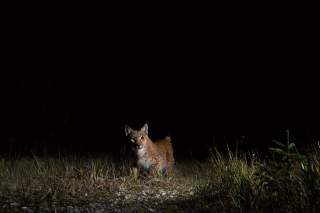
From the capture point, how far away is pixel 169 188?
941 cm

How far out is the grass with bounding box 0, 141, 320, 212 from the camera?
6539mm

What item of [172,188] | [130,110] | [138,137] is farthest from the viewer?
[130,110]

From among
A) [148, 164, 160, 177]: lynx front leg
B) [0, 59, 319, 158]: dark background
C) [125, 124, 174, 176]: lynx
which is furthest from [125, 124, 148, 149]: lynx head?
[0, 59, 319, 158]: dark background

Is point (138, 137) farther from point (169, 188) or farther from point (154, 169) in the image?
point (169, 188)

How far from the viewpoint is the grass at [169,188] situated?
21.5 ft

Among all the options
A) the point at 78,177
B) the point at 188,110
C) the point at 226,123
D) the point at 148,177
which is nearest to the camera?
the point at 78,177

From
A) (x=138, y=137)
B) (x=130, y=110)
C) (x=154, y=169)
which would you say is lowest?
(x=154, y=169)

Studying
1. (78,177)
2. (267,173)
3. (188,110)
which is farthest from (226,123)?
(267,173)

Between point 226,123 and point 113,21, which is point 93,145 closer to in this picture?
point 226,123

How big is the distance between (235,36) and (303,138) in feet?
21.3

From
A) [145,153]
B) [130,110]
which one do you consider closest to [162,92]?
[130,110]

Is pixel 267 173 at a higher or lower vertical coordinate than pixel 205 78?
lower

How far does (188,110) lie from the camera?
69.8 feet

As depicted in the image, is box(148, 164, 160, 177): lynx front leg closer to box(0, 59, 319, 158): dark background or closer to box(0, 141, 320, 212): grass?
box(0, 141, 320, 212): grass
